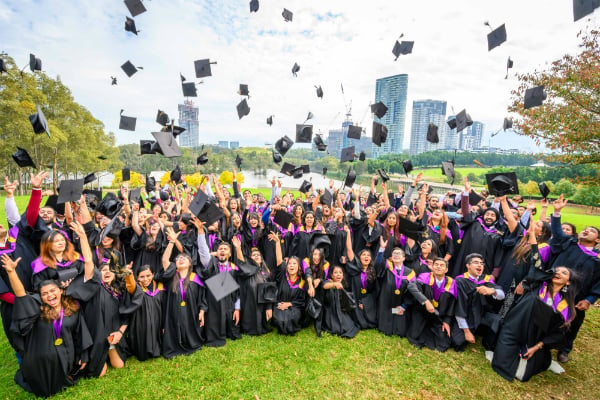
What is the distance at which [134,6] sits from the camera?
684 centimetres

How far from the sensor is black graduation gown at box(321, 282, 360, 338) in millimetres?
4875

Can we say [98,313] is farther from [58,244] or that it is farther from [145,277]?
[58,244]

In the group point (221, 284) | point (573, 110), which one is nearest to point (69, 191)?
point (221, 284)

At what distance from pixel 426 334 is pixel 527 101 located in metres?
5.51

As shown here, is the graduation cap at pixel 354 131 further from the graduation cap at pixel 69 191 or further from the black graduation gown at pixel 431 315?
the graduation cap at pixel 69 191

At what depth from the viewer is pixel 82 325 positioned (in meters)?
3.42

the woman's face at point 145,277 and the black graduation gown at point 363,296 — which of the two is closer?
the woman's face at point 145,277

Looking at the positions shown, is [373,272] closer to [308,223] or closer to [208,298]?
[308,223]

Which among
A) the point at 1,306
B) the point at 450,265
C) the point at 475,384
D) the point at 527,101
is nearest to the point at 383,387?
the point at 475,384

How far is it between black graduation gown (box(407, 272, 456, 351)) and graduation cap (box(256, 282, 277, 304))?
2303 millimetres

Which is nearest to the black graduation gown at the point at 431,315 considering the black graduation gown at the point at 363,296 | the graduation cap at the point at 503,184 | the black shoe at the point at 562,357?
the black graduation gown at the point at 363,296

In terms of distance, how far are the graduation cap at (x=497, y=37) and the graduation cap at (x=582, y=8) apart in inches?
69.4

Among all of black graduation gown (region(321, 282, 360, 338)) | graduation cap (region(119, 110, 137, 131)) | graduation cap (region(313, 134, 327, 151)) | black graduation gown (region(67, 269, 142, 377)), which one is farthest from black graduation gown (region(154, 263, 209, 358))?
graduation cap (region(313, 134, 327, 151))

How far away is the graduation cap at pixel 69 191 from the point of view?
4.17 metres
